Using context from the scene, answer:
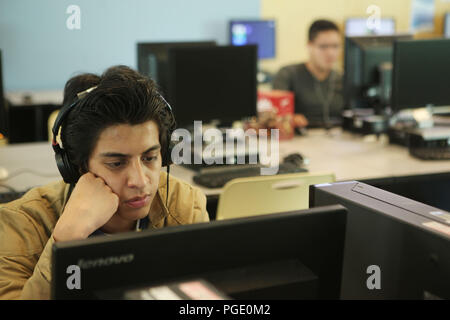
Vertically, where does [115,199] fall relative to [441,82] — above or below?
below

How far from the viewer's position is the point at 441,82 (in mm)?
2982

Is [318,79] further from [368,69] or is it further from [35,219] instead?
[35,219]

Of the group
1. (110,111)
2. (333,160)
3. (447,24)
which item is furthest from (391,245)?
(447,24)

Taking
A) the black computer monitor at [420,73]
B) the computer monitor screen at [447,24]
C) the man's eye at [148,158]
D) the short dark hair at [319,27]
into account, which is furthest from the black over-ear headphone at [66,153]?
the computer monitor screen at [447,24]

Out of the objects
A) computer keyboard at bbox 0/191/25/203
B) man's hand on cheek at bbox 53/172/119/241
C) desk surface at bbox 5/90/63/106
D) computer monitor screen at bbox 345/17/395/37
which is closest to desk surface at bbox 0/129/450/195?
computer keyboard at bbox 0/191/25/203

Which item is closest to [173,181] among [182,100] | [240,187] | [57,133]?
[57,133]

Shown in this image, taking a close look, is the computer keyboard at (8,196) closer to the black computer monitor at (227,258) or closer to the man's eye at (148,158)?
the man's eye at (148,158)

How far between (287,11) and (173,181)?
15.3ft

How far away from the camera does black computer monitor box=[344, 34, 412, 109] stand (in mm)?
3152

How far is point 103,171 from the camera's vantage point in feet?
3.86

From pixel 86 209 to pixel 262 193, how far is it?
3.22ft

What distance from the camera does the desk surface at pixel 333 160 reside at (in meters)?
2.42
